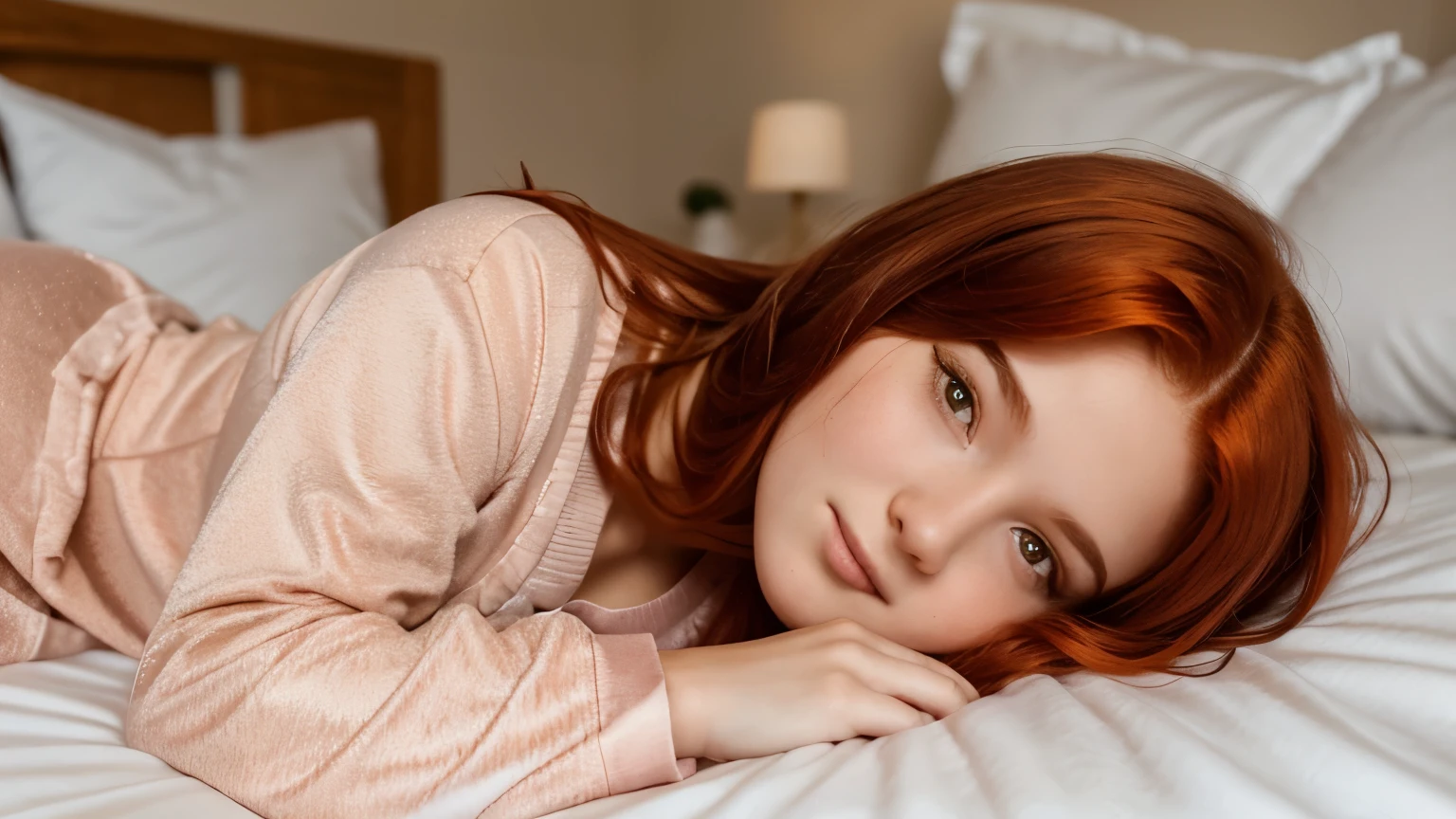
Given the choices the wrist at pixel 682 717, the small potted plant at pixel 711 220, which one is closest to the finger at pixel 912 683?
the wrist at pixel 682 717

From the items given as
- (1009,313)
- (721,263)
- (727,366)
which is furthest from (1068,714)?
(721,263)

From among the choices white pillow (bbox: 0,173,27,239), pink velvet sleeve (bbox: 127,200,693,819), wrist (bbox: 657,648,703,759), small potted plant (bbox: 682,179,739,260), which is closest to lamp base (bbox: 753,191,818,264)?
small potted plant (bbox: 682,179,739,260)

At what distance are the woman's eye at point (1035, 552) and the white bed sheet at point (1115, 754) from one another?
9cm

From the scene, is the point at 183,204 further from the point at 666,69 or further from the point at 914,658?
the point at 666,69

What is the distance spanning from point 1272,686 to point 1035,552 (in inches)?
7.5

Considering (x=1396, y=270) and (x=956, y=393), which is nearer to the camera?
(x=956, y=393)

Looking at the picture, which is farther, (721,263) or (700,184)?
(700,184)

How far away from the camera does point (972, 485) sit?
779mm

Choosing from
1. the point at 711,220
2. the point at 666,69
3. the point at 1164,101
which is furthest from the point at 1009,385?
the point at 666,69

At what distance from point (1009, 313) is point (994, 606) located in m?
0.22

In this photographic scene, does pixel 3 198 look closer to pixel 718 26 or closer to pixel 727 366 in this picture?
pixel 727 366

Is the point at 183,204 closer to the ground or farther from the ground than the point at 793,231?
farther from the ground

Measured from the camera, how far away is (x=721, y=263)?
1.06 m

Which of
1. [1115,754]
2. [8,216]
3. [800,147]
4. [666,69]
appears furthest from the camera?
[666,69]
